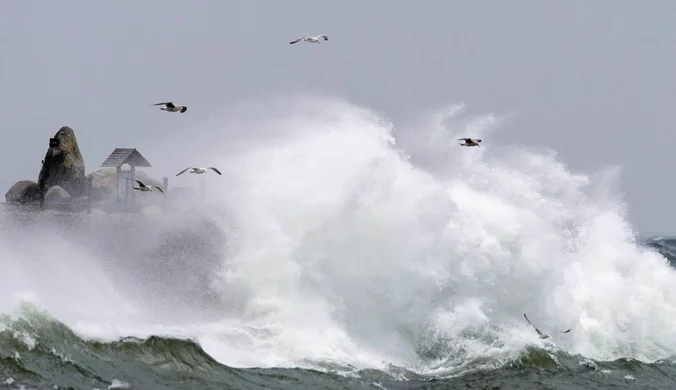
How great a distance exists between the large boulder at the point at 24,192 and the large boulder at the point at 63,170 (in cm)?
38

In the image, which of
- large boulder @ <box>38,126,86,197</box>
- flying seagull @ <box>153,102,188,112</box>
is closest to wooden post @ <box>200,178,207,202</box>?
large boulder @ <box>38,126,86,197</box>

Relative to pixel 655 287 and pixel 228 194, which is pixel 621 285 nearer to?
pixel 655 287

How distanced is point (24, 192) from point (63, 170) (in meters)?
1.99

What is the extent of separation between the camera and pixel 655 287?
27688 mm

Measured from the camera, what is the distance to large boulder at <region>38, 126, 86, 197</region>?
40219 mm

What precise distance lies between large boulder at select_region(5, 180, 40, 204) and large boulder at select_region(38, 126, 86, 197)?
15.0 inches

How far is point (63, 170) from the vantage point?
40.4m

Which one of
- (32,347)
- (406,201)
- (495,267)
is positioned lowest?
(32,347)

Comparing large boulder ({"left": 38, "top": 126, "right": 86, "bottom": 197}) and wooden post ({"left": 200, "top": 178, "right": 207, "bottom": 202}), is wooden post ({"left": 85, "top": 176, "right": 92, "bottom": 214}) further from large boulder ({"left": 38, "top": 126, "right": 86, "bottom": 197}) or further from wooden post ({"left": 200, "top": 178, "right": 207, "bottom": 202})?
wooden post ({"left": 200, "top": 178, "right": 207, "bottom": 202})

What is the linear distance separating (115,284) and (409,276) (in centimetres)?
676

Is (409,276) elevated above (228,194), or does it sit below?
below

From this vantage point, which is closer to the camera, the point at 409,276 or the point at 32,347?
the point at 32,347

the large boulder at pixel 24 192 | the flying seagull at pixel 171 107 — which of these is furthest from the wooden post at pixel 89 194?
the flying seagull at pixel 171 107

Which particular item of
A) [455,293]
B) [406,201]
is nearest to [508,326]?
[455,293]
